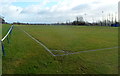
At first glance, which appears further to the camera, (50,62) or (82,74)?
(50,62)

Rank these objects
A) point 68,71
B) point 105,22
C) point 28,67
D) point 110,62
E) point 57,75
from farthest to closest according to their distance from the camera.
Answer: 1. point 105,22
2. point 110,62
3. point 28,67
4. point 68,71
5. point 57,75

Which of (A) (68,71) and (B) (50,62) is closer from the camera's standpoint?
(A) (68,71)

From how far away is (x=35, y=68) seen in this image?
5.93 meters

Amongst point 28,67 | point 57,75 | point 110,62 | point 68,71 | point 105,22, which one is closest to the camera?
point 57,75

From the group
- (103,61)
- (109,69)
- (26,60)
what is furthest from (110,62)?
(26,60)

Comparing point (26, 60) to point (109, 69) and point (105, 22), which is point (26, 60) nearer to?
point (109, 69)

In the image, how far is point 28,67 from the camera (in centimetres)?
600

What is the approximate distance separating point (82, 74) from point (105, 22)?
108 metres

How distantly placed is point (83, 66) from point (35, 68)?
1.81 meters

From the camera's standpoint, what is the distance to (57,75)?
5.26m

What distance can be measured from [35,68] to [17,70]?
2.13ft

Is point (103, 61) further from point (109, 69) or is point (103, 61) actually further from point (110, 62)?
point (109, 69)

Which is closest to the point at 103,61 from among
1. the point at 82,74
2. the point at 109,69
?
the point at 109,69

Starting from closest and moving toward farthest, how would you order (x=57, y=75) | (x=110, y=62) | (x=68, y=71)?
(x=57, y=75), (x=68, y=71), (x=110, y=62)
